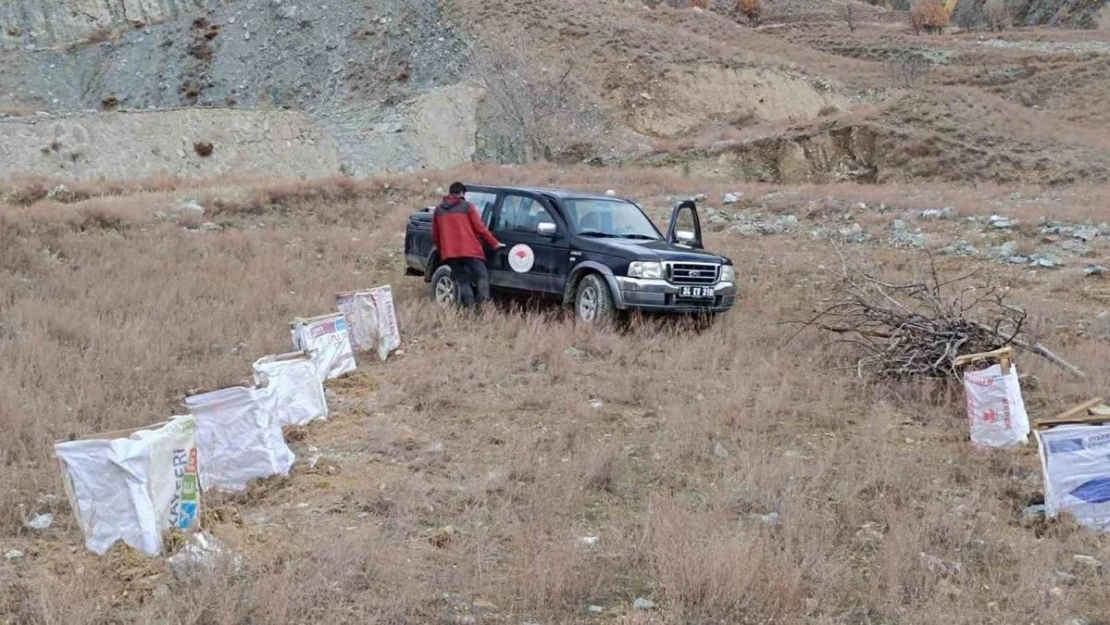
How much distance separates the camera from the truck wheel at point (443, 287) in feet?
37.9

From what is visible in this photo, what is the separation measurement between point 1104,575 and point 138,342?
25.3ft

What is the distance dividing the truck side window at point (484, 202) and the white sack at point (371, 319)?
299 cm

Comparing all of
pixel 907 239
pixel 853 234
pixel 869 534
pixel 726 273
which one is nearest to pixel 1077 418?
pixel 869 534

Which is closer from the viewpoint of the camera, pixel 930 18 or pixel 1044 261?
pixel 1044 261

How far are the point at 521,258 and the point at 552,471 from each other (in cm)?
580

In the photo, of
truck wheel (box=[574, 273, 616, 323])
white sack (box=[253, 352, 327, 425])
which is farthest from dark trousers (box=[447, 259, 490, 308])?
white sack (box=[253, 352, 327, 425])

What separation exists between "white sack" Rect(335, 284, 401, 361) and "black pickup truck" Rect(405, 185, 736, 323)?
7.32 feet

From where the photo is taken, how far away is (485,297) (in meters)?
11.1

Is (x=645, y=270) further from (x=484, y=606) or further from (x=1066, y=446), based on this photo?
(x=484, y=606)

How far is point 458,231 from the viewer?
→ 35.9 ft

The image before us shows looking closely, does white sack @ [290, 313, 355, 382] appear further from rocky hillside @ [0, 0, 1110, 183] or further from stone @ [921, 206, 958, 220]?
rocky hillside @ [0, 0, 1110, 183]

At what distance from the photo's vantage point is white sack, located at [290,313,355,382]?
25.7ft

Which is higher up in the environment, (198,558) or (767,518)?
(198,558)

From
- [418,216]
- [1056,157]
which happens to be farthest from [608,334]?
[1056,157]
